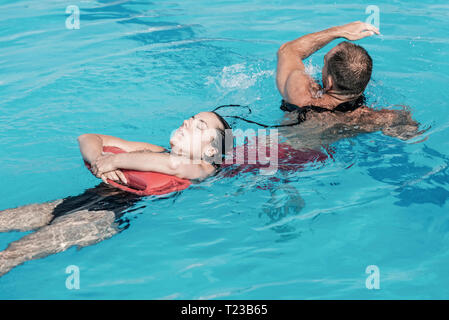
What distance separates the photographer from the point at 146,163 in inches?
146

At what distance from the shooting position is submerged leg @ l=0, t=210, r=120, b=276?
341 centimetres

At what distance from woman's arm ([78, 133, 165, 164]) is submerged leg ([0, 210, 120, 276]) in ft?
1.57

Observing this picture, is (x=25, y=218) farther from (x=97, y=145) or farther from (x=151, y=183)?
(x=151, y=183)

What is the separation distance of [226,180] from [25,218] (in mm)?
1681

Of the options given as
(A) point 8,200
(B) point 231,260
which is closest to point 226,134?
(B) point 231,260

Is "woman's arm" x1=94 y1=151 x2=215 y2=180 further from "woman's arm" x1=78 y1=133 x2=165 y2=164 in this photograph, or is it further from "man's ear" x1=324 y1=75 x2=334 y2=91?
"man's ear" x1=324 y1=75 x2=334 y2=91

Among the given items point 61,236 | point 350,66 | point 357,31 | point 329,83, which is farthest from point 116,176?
point 357,31

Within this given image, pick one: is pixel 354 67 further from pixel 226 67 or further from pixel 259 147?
pixel 226 67

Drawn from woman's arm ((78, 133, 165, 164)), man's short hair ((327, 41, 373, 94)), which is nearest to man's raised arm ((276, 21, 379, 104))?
man's short hair ((327, 41, 373, 94))

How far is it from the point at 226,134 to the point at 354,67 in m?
1.30

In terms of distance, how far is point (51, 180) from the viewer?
468cm

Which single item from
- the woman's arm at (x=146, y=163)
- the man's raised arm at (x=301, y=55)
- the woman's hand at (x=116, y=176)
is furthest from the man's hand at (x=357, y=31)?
the woman's hand at (x=116, y=176)

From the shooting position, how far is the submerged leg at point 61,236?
341cm

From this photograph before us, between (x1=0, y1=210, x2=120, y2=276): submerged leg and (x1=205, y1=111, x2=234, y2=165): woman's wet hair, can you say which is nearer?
(x1=0, y1=210, x2=120, y2=276): submerged leg
